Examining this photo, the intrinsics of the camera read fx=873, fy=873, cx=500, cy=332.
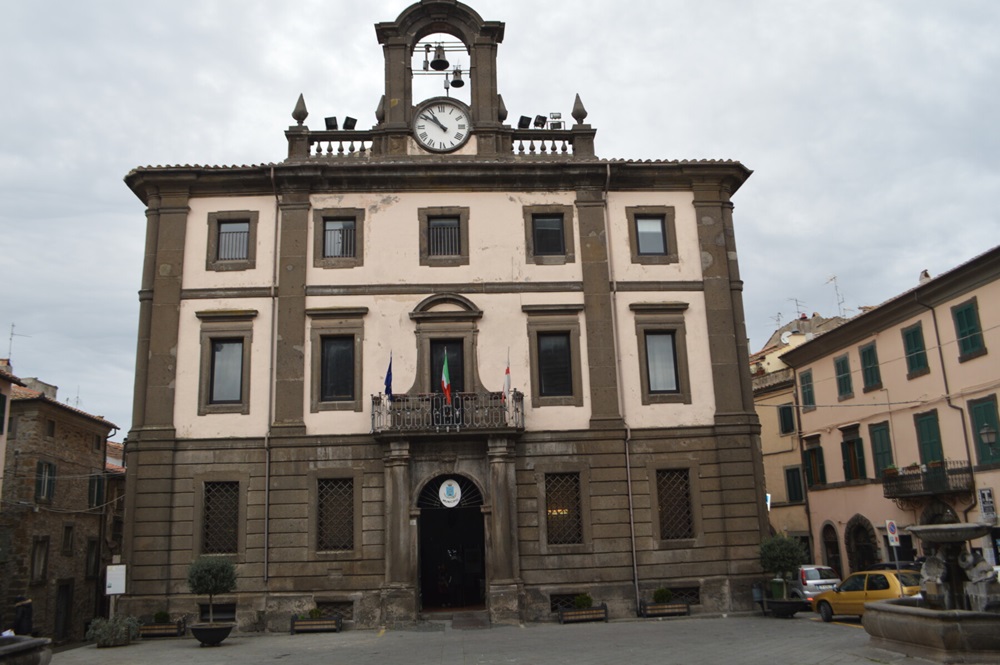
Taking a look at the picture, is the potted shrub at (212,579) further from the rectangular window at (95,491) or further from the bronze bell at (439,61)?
the rectangular window at (95,491)

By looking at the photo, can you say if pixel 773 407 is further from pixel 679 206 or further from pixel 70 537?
pixel 70 537

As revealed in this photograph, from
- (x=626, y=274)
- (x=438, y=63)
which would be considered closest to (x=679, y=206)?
(x=626, y=274)

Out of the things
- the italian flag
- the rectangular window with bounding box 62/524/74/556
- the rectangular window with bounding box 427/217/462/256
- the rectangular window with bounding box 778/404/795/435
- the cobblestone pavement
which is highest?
the rectangular window with bounding box 427/217/462/256

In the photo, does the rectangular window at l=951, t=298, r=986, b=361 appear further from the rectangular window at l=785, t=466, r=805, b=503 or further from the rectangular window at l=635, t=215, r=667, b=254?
the rectangular window at l=785, t=466, r=805, b=503

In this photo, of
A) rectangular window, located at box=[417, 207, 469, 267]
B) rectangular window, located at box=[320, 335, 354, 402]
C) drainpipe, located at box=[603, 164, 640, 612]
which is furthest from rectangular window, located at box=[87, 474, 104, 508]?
drainpipe, located at box=[603, 164, 640, 612]

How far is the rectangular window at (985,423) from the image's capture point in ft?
91.7

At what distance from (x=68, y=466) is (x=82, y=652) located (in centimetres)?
2034

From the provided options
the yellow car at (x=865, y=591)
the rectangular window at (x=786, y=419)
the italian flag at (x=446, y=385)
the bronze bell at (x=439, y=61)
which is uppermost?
the bronze bell at (x=439, y=61)

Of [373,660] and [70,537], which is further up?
[70,537]

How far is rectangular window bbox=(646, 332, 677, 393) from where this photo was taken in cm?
2642

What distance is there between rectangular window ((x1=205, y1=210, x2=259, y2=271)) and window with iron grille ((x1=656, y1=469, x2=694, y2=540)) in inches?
547

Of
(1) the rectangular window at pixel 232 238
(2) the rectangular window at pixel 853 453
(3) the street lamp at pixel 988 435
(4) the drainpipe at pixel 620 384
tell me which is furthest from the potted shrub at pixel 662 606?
(2) the rectangular window at pixel 853 453

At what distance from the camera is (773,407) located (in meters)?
45.4

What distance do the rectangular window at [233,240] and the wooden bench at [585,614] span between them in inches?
553
